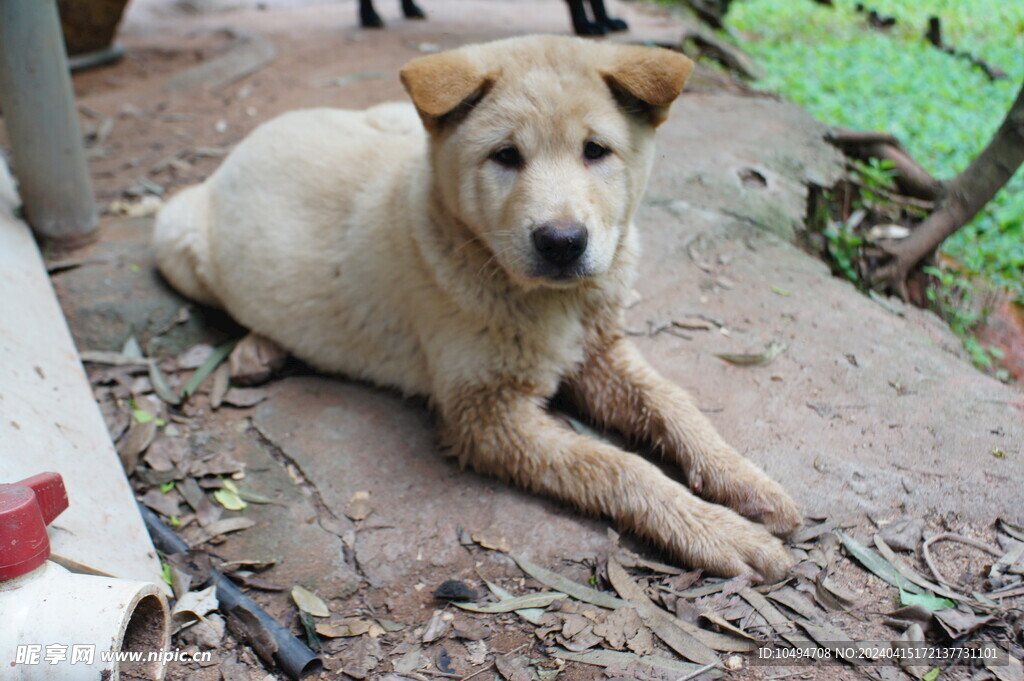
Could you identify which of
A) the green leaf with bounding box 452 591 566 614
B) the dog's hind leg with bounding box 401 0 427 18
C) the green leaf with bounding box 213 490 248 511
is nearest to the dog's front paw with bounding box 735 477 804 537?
the green leaf with bounding box 452 591 566 614

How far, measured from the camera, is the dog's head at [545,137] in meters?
A: 3.08

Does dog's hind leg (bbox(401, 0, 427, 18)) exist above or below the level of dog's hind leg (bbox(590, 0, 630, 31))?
below

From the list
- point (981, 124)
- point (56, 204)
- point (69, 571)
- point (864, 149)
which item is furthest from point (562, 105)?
point (981, 124)

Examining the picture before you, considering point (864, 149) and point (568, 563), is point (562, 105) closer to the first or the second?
point (568, 563)

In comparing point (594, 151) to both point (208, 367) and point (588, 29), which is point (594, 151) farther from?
point (588, 29)

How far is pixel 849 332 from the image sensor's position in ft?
14.5

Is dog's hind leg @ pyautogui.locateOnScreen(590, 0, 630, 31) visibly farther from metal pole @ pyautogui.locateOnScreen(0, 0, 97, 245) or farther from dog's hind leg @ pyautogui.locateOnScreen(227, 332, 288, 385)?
dog's hind leg @ pyautogui.locateOnScreen(227, 332, 288, 385)

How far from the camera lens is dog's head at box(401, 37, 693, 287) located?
308 centimetres

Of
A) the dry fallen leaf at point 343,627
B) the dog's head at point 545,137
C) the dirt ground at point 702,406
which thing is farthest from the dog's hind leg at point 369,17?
the dry fallen leaf at point 343,627

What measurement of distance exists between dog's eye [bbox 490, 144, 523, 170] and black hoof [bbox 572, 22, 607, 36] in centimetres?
662

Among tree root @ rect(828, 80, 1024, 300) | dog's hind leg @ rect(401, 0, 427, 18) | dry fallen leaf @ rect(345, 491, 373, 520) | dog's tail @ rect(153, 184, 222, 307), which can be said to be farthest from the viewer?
dog's hind leg @ rect(401, 0, 427, 18)

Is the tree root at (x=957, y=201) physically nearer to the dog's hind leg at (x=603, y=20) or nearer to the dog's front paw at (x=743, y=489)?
the dog's front paw at (x=743, y=489)

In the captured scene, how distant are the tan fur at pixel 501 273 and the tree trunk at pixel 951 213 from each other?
287cm

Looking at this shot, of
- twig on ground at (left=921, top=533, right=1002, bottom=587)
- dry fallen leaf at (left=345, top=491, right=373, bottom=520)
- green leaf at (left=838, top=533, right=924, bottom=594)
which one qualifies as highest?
twig on ground at (left=921, top=533, right=1002, bottom=587)
